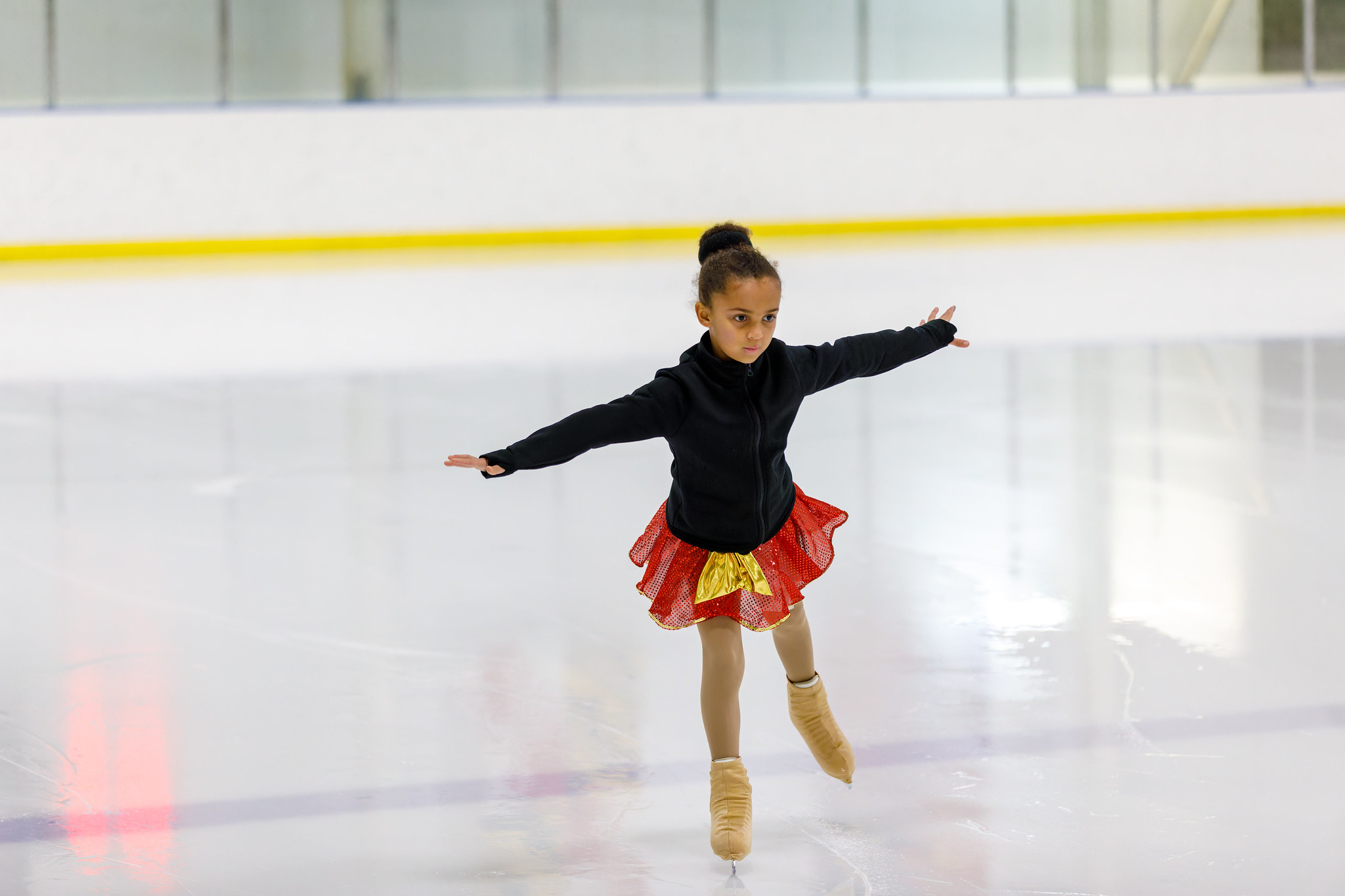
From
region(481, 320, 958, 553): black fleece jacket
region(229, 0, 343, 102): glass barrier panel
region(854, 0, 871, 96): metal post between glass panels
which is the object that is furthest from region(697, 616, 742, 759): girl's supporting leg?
region(854, 0, 871, 96): metal post between glass panels

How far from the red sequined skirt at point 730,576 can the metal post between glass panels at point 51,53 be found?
11728 millimetres

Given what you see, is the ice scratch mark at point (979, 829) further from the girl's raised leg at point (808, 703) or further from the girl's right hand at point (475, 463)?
the girl's right hand at point (475, 463)

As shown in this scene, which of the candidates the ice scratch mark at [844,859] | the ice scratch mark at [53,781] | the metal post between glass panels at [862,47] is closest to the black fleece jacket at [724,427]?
the ice scratch mark at [844,859]

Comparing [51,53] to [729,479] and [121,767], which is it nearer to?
[121,767]

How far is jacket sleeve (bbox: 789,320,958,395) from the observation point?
6.78 ft

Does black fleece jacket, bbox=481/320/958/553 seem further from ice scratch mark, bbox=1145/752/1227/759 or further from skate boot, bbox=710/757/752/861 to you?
ice scratch mark, bbox=1145/752/1227/759

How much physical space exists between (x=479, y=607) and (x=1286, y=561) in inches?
66.8

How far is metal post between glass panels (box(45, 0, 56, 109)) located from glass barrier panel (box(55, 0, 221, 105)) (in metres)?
0.03

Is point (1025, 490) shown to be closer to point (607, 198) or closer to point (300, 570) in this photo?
point (300, 570)

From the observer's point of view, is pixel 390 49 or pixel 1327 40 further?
pixel 1327 40

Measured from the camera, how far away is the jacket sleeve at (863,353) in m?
2.07

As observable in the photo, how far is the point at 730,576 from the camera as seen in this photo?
201 centimetres

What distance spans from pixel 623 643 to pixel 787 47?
11709 millimetres

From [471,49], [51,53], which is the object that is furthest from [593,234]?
[51,53]
